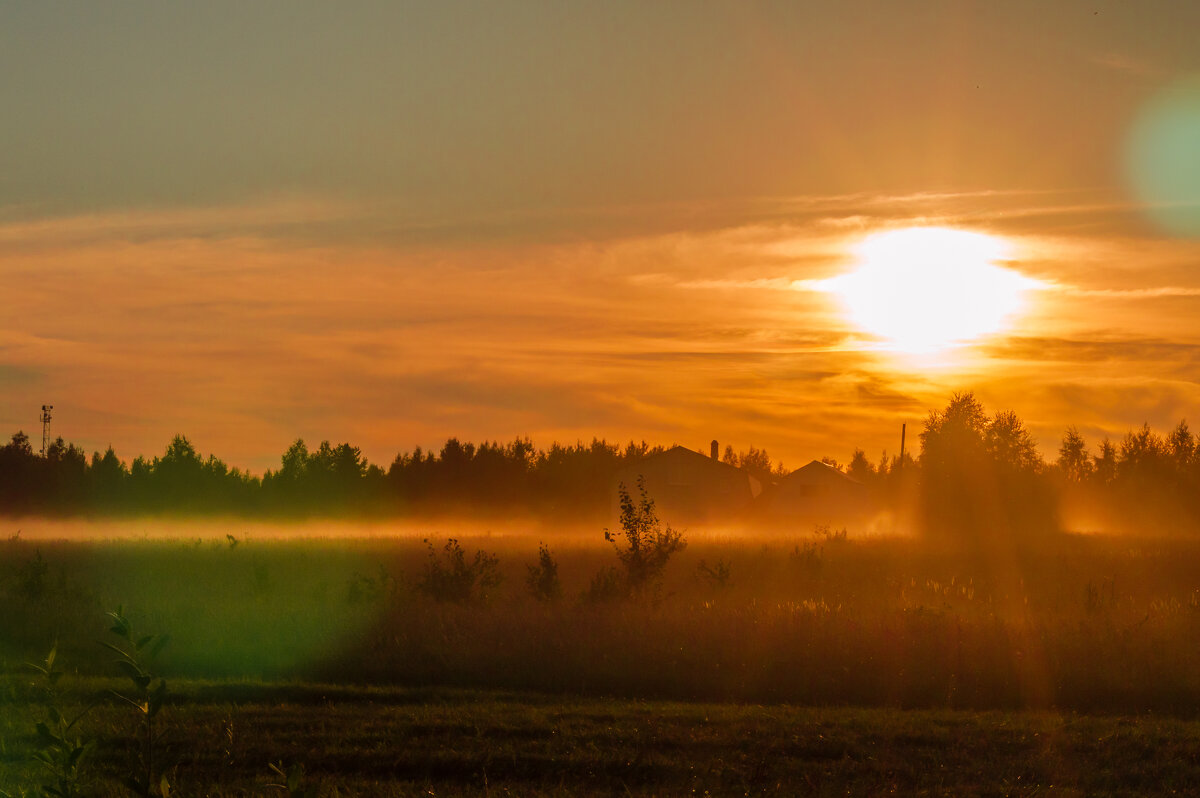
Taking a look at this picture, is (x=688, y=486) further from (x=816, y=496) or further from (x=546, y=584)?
(x=546, y=584)

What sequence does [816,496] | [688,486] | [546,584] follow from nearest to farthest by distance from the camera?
[546,584] < [688,486] < [816,496]

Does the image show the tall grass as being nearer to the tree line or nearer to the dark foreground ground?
the dark foreground ground

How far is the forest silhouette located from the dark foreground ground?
144ft

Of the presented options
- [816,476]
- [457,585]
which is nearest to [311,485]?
[816,476]

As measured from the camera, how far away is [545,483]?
10100cm

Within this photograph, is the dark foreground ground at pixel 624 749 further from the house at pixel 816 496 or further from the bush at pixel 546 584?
the house at pixel 816 496

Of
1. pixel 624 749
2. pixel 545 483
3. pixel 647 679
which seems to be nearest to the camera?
pixel 624 749

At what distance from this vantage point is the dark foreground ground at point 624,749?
373 inches

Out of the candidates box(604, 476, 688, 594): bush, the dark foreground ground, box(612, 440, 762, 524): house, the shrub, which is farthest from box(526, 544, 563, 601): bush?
box(612, 440, 762, 524): house

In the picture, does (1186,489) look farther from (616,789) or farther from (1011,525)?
(616,789)

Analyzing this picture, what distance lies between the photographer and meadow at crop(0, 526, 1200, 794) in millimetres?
10094

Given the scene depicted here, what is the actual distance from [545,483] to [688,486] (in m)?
25.4

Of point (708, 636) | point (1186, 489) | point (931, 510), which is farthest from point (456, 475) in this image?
point (708, 636)

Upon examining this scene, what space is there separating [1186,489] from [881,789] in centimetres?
8591
